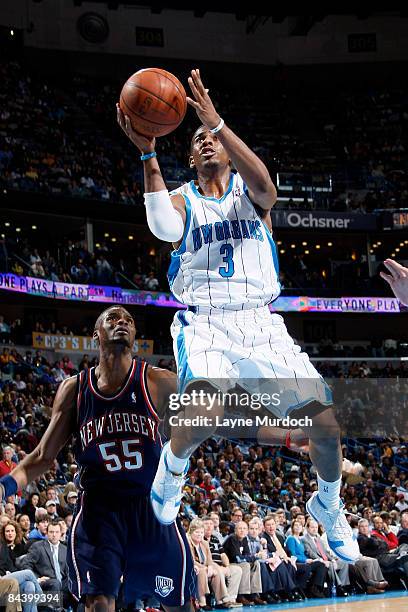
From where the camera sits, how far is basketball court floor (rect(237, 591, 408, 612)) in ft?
35.1

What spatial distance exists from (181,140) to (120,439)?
87.0 ft

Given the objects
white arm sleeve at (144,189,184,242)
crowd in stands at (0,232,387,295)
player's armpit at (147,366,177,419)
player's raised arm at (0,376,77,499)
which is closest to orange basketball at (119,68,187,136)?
white arm sleeve at (144,189,184,242)

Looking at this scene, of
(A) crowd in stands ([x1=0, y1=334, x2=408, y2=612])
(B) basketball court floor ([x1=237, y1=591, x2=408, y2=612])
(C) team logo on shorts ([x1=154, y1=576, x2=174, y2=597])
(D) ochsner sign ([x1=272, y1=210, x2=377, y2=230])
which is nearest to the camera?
(C) team logo on shorts ([x1=154, y1=576, x2=174, y2=597])

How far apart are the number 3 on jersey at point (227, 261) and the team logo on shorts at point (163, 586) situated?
1.92 meters

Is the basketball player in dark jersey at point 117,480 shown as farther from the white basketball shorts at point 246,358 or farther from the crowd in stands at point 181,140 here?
the crowd in stands at point 181,140

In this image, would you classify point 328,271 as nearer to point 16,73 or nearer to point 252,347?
point 16,73

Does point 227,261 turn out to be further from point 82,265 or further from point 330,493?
point 82,265

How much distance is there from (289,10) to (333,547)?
28973mm

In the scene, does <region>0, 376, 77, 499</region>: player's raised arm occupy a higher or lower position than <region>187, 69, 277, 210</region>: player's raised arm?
lower

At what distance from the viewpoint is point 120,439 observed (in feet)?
17.6

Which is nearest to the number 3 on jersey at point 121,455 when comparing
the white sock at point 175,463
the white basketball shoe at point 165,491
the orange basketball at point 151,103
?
the white basketball shoe at point 165,491

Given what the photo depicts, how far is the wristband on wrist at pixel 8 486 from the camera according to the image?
16.1 ft

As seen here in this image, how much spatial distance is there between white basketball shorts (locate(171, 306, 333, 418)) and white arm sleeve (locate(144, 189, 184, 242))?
19.1 inches

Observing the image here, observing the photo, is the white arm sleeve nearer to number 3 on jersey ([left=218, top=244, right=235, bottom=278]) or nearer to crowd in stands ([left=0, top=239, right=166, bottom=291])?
number 3 on jersey ([left=218, top=244, right=235, bottom=278])
